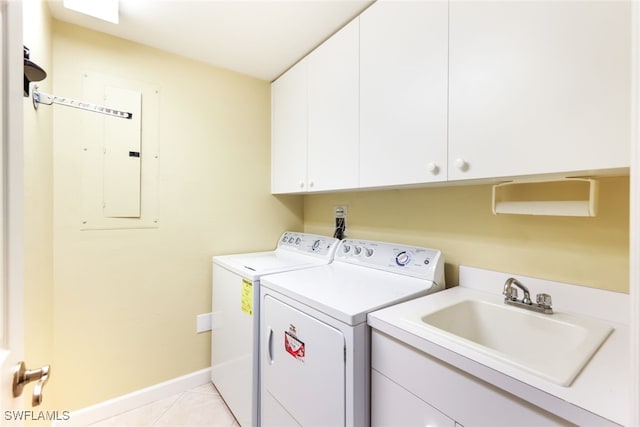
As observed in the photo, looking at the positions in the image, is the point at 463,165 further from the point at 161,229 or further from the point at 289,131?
the point at 161,229

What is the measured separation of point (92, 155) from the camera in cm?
168

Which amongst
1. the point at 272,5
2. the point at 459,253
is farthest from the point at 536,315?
the point at 272,5

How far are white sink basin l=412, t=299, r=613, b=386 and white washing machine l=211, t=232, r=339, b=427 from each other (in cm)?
88

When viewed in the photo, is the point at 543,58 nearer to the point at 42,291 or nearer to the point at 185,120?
the point at 185,120

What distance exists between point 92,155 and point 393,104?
1.74 metres

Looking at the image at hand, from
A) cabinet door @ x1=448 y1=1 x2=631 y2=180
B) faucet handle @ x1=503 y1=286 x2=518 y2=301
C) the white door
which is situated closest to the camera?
the white door

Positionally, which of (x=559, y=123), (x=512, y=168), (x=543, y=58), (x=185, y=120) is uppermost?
(x=185, y=120)

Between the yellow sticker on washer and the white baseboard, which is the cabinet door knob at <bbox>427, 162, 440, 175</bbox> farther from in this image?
the white baseboard

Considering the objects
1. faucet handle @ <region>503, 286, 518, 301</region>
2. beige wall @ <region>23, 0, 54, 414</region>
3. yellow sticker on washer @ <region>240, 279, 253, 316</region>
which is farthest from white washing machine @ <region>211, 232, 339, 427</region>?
faucet handle @ <region>503, 286, 518, 301</region>

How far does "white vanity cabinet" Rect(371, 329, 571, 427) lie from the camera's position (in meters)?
0.70

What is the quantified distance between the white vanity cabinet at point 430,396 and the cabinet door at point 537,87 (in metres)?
0.66

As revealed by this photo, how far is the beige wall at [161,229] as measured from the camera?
1630mm

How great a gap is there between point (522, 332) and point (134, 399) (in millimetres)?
2234

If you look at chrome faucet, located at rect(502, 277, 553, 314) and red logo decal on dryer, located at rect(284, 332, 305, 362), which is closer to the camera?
chrome faucet, located at rect(502, 277, 553, 314)
